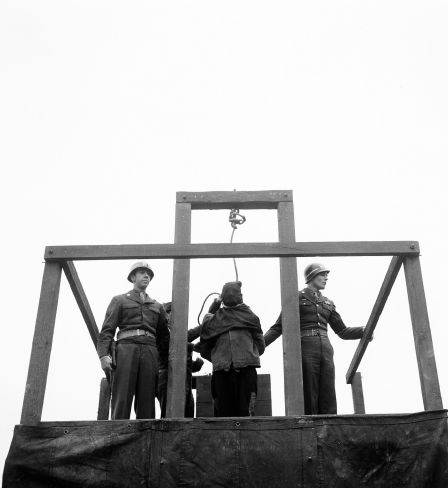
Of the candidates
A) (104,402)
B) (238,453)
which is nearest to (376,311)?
(238,453)

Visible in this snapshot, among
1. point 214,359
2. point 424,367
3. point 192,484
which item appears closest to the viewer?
point 192,484

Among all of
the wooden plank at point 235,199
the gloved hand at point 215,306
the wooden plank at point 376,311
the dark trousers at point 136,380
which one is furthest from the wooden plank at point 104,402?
the wooden plank at point 376,311

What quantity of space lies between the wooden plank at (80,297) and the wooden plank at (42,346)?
18 centimetres

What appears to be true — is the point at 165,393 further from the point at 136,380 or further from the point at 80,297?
the point at 80,297

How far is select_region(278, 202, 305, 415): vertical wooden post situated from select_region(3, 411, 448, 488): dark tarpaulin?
0.56 m

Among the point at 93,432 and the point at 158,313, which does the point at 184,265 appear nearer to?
the point at 158,313

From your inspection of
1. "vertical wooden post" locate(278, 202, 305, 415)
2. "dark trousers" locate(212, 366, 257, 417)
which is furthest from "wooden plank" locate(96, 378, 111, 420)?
"vertical wooden post" locate(278, 202, 305, 415)

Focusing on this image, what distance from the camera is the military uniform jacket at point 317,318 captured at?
20.7 ft

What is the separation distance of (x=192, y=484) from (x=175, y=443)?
11.0 inches

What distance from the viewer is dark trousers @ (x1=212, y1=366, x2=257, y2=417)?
19.3 ft

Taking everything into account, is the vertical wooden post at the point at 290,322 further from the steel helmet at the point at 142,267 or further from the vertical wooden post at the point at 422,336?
the steel helmet at the point at 142,267

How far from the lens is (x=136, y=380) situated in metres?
5.73

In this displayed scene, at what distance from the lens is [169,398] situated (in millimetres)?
4934

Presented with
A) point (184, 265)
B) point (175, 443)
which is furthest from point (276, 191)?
point (175, 443)
